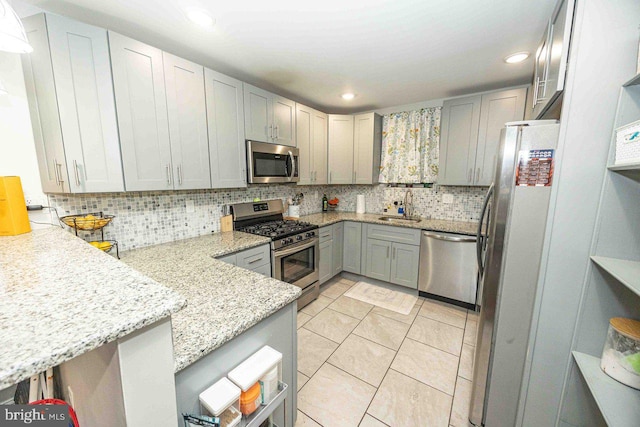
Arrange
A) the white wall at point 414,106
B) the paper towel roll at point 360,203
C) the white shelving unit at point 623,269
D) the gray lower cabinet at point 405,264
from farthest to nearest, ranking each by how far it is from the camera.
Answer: the paper towel roll at point 360,203, the white wall at point 414,106, the gray lower cabinet at point 405,264, the white shelving unit at point 623,269

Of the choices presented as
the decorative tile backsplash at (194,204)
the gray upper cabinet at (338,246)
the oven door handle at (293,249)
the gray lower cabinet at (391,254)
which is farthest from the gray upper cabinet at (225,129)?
the gray lower cabinet at (391,254)

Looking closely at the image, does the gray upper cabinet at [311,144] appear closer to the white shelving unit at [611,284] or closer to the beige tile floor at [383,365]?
the beige tile floor at [383,365]

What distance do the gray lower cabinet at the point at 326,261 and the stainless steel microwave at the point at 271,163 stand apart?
36.0 inches

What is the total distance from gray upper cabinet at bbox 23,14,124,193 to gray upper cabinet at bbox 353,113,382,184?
271 cm

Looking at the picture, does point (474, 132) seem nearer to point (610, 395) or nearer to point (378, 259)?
point (378, 259)

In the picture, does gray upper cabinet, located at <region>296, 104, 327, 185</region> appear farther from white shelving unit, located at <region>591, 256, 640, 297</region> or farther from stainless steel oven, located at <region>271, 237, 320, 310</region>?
white shelving unit, located at <region>591, 256, 640, 297</region>

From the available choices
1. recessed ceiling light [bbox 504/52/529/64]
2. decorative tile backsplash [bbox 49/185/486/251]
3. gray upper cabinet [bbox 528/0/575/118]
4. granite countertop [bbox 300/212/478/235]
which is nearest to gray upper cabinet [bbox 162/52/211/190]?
decorative tile backsplash [bbox 49/185/486/251]

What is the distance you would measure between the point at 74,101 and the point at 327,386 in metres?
2.46

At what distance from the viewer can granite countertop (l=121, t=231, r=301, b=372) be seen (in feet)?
2.78

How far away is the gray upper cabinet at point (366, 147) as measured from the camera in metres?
3.42

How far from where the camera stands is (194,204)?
7.72 ft

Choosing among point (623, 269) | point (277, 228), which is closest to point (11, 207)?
point (277, 228)

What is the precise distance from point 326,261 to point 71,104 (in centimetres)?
267

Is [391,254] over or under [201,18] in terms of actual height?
under
